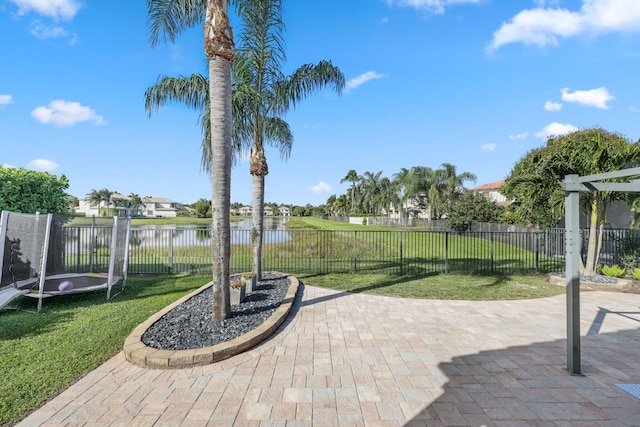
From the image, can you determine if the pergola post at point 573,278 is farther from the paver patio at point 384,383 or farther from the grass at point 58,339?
the grass at point 58,339

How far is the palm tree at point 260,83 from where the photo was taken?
7328 millimetres

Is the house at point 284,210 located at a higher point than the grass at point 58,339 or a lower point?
higher

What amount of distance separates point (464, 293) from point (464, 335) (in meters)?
3.06

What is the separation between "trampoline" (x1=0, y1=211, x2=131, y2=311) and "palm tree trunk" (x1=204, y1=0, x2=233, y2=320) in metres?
3.62

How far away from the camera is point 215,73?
4684 mm

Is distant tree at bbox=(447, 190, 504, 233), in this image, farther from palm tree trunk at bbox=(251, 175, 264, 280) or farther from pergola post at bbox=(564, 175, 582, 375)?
pergola post at bbox=(564, 175, 582, 375)

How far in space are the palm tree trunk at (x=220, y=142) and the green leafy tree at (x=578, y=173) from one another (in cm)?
907

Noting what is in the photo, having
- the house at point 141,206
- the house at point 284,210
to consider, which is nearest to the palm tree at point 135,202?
the house at point 141,206

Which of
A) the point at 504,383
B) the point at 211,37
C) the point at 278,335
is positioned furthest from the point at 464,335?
the point at 211,37

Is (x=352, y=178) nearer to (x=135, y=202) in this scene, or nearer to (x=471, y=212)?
(x=471, y=212)

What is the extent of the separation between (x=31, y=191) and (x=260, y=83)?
705cm

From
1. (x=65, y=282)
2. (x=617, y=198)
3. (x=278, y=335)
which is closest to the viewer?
(x=278, y=335)

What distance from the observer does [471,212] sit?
2628 cm

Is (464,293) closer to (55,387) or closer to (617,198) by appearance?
(617,198)
